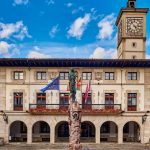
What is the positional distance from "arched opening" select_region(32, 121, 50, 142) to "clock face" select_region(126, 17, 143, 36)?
852 inches

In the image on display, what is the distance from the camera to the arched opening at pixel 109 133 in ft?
162

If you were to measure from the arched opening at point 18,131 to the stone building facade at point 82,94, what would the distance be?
105 cm

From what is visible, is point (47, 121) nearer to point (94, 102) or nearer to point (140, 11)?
point (94, 102)

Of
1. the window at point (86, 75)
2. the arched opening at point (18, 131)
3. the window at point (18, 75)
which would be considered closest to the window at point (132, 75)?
the window at point (86, 75)

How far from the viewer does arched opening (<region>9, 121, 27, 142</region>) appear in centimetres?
4916

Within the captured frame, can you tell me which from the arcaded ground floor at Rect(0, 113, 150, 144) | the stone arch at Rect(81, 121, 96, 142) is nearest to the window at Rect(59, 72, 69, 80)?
the arcaded ground floor at Rect(0, 113, 150, 144)

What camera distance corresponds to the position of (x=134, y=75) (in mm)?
47781

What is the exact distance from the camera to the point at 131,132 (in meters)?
49.8

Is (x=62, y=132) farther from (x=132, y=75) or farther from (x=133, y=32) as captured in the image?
(x=133, y=32)

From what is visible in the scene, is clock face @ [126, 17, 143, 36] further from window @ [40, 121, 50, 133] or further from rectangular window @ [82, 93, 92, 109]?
window @ [40, 121, 50, 133]

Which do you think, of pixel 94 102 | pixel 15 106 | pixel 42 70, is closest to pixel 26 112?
pixel 15 106

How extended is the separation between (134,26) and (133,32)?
1.10 meters

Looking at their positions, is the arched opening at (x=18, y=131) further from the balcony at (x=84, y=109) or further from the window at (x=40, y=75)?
the window at (x=40, y=75)

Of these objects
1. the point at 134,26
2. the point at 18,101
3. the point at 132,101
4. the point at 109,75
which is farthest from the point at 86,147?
the point at 134,26
